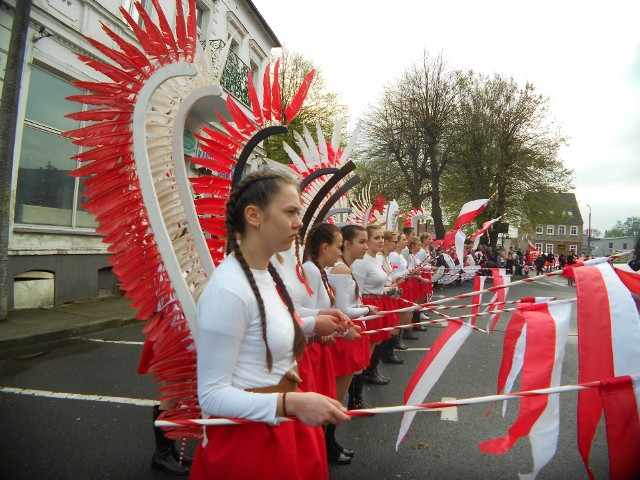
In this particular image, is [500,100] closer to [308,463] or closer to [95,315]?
[95,315]

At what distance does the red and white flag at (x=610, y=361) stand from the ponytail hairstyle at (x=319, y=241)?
1869 millimetres

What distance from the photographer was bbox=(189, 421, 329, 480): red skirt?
1.42 metres

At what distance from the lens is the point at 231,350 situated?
1.37 metres

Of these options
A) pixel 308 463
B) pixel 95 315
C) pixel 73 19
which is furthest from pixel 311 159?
pixel 73 19

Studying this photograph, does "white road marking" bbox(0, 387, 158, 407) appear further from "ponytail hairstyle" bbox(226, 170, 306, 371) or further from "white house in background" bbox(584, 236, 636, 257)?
"white house in background" bbox(584, 236, 636, 257)

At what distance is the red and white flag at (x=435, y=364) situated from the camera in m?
2.45

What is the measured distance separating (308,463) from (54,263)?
9108mm

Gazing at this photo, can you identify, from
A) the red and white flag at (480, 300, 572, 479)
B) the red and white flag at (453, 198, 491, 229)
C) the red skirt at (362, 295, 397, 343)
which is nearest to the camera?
the red and white flag at (480, 300, 572, 479)

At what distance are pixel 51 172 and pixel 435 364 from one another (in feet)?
31.5

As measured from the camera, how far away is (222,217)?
2334 millimetres

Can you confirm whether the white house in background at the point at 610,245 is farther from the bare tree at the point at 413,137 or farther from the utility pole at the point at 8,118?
the utility pole at the point at 8,118

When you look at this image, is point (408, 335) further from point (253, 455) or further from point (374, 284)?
point (253, 455)

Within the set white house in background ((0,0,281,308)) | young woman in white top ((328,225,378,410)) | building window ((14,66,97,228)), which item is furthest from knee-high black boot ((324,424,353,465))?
building window ((14,66,97,228))

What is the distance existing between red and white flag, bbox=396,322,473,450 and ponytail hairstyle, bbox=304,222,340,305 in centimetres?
115
